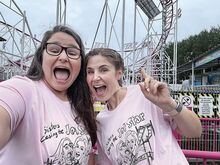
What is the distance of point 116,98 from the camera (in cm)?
187

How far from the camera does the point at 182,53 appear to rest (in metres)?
47.7

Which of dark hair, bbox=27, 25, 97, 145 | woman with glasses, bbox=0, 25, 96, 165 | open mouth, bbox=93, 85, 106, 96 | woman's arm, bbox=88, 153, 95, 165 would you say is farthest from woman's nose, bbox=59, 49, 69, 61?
woman's arm, bbox=88, 153, 95, 165

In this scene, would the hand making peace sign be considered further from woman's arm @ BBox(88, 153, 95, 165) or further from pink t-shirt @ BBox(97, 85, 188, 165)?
woman's arm @ BBox(88, 153, 95, 165)

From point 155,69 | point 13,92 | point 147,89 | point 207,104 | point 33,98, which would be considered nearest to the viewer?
point 13,92

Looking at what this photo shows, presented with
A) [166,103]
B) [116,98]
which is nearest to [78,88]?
[116,98]

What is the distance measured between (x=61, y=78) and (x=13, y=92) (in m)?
0.40

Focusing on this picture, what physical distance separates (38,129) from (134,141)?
1.76 ft

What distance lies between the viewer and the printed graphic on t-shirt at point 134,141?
161cm

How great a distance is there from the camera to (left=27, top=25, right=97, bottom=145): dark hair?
172 cm

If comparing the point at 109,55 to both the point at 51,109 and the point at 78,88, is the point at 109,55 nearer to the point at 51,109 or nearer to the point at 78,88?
the point at 78,88

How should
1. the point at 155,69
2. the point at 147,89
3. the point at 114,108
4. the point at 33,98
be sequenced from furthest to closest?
the point at 155,69 → the point at 114,108 → the point at 147,89 → the point at 33,98

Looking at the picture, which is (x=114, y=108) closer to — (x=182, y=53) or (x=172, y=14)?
(x=172, y=14)

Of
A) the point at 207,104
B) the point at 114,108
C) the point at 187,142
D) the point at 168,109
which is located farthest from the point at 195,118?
the point at 207,104

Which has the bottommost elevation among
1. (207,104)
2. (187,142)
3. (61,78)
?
(187,142)
